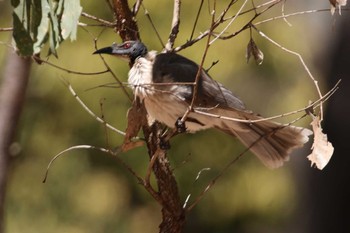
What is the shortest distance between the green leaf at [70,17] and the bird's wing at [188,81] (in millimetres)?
665

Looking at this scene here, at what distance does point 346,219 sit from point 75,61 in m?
2.45

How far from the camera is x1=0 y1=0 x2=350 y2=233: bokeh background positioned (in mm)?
7684

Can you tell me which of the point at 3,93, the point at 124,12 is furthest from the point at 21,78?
the point at 124,12

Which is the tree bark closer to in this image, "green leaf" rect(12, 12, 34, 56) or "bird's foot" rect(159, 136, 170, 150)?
"green leaf" rect(12, 12, 34, 56)

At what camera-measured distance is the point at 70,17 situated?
11.3 feet

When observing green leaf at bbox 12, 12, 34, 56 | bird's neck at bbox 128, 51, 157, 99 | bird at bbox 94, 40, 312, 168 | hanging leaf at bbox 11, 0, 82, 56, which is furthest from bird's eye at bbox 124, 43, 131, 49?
green leaf at bbox 12, 12, 34, 56

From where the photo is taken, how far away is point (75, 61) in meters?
7.60

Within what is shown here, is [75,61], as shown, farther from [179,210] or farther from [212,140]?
[179,210]

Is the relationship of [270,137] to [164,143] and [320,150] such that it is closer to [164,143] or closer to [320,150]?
[164,143]

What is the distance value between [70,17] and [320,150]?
1.02m

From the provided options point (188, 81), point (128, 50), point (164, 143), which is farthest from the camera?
point (188, 81)

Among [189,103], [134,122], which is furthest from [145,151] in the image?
[134,122]

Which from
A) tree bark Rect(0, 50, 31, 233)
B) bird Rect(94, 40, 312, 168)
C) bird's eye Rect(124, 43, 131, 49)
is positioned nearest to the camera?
tree bark Rect(0, 50, 31, 233)

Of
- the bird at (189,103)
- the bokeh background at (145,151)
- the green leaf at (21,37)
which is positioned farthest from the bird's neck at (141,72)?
the bokeh background at (145,151)
